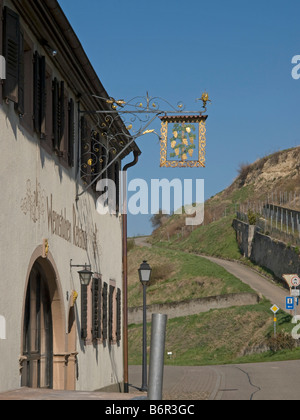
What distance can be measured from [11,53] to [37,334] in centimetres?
520

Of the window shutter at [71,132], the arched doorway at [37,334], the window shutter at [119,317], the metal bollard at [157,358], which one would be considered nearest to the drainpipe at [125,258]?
the window shutter at [119,317]

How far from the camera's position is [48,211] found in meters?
14.3

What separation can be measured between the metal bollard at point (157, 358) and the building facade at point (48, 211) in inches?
236

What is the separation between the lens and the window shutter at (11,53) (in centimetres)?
1138

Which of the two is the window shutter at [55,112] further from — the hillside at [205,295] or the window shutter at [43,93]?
the hillside at [205,295]

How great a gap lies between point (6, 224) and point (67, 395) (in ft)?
8.21

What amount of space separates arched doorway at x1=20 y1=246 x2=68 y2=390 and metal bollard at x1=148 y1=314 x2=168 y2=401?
25.0 ft

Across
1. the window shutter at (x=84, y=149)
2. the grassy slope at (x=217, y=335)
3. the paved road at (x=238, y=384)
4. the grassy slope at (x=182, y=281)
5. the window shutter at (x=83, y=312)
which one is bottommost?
the grassy slope at (x=217, y=335)

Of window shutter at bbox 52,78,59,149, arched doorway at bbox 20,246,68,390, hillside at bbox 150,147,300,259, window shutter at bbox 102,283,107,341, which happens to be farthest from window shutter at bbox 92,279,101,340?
hillside at bbox 150,147,300,259

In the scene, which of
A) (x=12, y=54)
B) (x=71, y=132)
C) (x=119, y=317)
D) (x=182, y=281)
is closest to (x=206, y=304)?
(x=182, y=281)

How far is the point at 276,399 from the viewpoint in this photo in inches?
718

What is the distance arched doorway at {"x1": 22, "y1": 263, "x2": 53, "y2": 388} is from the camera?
13.7 meters

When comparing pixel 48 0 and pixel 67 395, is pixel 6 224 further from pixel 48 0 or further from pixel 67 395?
pixel 48 0
